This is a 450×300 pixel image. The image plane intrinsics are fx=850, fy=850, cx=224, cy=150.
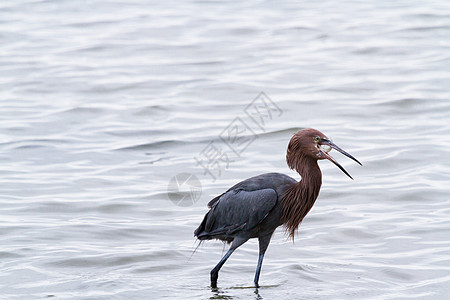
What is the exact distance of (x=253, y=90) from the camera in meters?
15.4

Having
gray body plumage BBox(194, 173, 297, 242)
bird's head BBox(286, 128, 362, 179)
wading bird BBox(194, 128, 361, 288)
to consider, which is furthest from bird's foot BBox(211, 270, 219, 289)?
bird's head BBox(286, 128, 362, 179)

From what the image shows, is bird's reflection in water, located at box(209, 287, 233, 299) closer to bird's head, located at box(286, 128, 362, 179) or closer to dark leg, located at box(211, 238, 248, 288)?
dark leg, located at box(211, 238, 248, 288)

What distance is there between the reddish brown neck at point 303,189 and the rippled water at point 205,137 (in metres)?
0.72

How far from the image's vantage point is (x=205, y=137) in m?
12.9

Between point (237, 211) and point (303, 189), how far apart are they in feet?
2.00

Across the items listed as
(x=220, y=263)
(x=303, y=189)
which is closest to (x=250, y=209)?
(x=303, y=189)

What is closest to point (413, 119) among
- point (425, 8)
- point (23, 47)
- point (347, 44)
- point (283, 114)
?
point (283, 114)

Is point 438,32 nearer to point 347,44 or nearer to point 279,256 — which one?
point 347,44

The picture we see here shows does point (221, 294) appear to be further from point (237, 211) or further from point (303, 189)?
point (303, 189)

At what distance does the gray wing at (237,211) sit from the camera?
7.25 metres

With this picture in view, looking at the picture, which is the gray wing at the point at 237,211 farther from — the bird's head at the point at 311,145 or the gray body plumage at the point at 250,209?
the bird's head at the point at 311,145

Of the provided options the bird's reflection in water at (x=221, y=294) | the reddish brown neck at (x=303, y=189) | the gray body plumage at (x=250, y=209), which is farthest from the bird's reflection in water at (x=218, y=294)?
the reddish brown neck at (x=303, y=189)

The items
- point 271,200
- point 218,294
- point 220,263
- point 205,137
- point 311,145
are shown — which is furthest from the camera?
point 205,137

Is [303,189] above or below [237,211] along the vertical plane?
above
